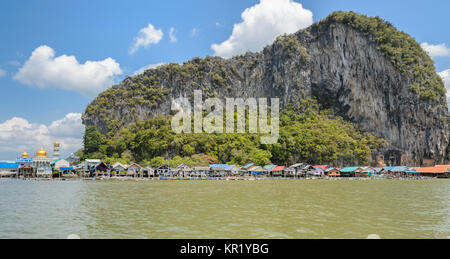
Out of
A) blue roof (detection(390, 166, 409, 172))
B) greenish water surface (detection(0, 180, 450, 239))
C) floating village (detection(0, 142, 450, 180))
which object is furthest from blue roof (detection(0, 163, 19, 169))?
blue roof (detection(390, 166, 409, 172))

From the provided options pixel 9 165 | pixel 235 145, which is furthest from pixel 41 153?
pixel 235 145

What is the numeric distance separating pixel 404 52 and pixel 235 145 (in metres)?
60.0

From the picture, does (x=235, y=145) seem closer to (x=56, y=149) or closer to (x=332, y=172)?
(x=332, y=172)

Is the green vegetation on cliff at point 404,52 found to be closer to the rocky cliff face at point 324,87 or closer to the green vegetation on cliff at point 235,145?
the rocky cliff face at point 324,87

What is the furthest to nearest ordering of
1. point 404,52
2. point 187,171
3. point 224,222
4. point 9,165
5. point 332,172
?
point 404,52, point 9,165, point 332,172, point 187,171, point 224,222

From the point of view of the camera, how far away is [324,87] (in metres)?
99.4

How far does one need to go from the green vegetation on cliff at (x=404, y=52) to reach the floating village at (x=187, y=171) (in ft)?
88.3

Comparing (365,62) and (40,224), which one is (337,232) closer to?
(40,224)

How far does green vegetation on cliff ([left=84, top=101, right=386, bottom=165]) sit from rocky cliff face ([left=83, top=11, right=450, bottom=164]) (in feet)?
24.0

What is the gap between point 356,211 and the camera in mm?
17078

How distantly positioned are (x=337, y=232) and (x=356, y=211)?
601 centimetres

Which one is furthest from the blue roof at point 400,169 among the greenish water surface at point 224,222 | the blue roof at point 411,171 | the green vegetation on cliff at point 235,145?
the greenish water surface at point 224,222

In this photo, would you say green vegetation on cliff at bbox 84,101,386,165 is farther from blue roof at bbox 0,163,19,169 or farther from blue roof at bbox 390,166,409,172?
blue roof at bbox 0,163,19,169
